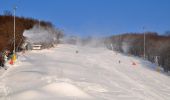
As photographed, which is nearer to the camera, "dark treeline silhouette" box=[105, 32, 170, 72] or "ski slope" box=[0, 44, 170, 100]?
"ski slope" box=[0, 44, 170, 100]

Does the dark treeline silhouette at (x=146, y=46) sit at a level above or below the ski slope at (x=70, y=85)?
above

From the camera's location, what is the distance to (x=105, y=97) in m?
26.5

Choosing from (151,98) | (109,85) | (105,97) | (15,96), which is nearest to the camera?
(15,96)

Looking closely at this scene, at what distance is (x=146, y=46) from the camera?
98.1m

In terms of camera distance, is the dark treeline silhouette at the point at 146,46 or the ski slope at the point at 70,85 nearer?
the ski slope at the point at 70,85

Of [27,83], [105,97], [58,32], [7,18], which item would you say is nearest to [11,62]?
[27,83]

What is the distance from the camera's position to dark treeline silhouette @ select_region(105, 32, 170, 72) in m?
81.0

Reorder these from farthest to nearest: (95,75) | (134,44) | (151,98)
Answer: (134,44), (95,75), (151,98)

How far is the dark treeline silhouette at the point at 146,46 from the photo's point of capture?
81.0m

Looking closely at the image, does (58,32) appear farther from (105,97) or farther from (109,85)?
(105,97)

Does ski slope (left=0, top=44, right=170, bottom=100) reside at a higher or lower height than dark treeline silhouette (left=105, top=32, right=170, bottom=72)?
lower

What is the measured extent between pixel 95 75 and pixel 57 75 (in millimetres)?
4835

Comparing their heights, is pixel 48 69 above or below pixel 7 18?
below

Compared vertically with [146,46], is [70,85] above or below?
below
